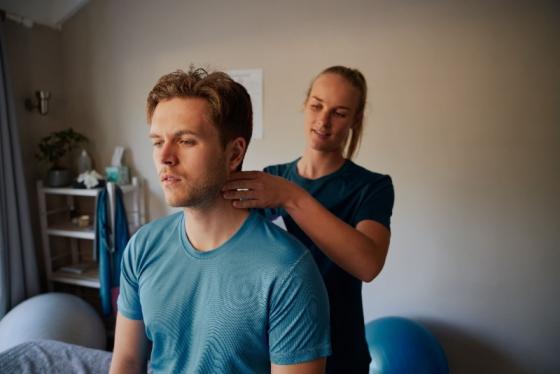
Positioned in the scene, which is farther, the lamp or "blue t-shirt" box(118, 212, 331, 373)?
the lamp

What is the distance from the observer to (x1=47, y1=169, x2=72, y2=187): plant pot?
2689mm

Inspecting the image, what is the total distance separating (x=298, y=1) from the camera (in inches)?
91.4

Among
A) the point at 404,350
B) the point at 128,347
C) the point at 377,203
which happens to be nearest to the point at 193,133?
the point at 377,203

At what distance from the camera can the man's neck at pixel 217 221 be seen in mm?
905

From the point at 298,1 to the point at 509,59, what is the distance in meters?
1.26

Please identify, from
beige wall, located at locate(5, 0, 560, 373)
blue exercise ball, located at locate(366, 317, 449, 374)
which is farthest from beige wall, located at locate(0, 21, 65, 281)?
blue exercise ball, located at locate(366, 317, 449, 374)

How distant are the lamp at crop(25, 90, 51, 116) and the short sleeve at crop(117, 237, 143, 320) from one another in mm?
2243

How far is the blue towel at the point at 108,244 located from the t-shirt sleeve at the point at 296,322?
205 centimetres

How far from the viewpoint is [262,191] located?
0.84 m

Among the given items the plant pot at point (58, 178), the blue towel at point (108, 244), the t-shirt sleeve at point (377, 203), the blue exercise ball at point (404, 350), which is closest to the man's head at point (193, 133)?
the t-shirt sleeve at point (377, 203)

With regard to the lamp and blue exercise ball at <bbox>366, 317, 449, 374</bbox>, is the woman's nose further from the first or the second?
the lamp

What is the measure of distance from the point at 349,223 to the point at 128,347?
2.32 ft

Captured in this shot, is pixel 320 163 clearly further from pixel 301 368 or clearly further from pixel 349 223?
pixel 301 368

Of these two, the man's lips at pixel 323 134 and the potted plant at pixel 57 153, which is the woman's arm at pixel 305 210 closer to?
the man's lips at pixel 323 134
